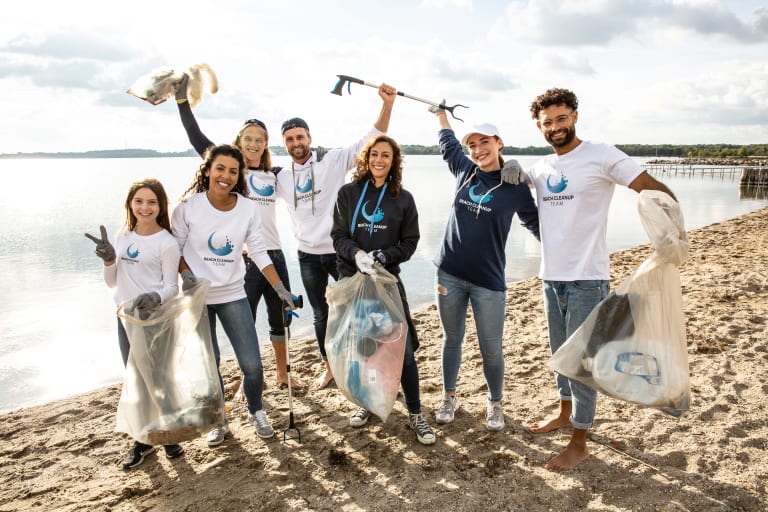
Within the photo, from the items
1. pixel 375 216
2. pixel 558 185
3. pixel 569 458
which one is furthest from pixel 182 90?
pixel 569 458

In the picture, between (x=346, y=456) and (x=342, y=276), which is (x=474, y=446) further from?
(x=342, y=276)

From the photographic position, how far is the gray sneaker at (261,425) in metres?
3.19

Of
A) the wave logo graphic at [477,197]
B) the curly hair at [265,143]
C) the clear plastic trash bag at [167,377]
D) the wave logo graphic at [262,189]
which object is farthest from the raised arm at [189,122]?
the wave logo graphic at [477,197]

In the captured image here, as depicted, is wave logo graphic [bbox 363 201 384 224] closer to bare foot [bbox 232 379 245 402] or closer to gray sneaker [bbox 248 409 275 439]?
gray sneaker [bbox 248 409 275 439]

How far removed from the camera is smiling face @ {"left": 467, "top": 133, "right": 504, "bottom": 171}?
9.64 ft

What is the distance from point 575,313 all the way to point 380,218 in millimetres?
1214

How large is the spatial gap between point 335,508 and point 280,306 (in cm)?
173

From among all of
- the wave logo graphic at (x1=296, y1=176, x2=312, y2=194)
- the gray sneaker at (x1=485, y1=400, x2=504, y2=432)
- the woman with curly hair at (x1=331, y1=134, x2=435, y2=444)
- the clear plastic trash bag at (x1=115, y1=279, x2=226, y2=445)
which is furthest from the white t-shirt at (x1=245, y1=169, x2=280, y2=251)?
the gray sneaker at (x1=485, y1=400, x2=504, y2=432)

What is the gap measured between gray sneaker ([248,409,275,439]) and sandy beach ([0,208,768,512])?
6 cm

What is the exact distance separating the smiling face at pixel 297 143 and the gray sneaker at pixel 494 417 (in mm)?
2177

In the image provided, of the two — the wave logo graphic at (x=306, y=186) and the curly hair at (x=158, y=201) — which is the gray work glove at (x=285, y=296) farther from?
the wave logo graphic at (x=306, y=186)

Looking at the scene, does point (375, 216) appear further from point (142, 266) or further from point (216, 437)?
point (216, 437)

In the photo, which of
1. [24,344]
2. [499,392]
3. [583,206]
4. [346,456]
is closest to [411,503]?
[346,456]

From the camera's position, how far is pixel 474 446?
9.94 feet
